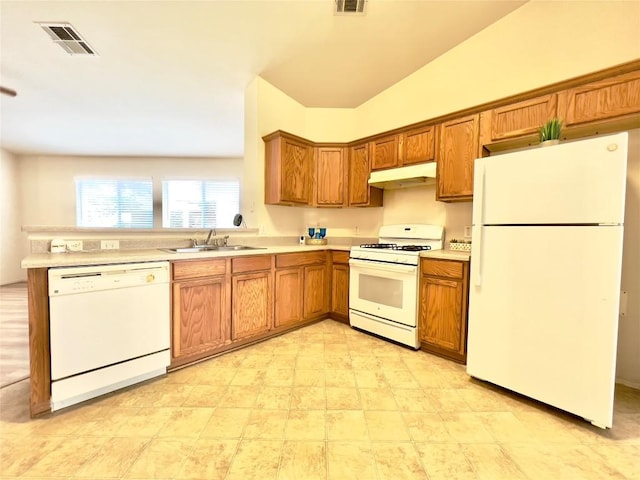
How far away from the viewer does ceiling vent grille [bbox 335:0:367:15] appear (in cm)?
216

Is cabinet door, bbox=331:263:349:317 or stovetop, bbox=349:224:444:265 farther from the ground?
stovetop, bbox=349:224:444:265

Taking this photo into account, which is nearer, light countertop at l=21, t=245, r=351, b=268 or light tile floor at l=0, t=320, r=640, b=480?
light tile floor at l=0, t=320, r=640, b=480

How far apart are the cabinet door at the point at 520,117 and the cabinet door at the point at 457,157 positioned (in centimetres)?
11

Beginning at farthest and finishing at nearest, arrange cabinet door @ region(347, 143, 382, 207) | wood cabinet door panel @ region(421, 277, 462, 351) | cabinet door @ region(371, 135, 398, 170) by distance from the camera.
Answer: cabinet door @ region(347, 143, 382, 207)
cabinet door @ region(371, 135, 398, 170)
wood cabinet door panel @ region(421, 277, 462, 351)

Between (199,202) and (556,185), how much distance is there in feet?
21.2

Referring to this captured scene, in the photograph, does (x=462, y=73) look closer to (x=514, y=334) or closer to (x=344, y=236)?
(x=344, y=236)

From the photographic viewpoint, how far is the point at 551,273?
1.62 metres

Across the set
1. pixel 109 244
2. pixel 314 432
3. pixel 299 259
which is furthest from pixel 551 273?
pixel 109 244

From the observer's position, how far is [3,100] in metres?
3.62

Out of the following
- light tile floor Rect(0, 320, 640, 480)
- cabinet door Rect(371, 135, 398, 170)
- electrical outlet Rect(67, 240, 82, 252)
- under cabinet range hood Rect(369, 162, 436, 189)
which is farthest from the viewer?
cabinet door Rect(371, 135, 398, 170)

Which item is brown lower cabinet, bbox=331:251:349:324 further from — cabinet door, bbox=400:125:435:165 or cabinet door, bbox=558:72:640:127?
cabinet door, bbox=558:72:640:127

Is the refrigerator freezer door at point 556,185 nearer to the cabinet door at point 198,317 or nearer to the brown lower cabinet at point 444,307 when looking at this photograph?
the brown lower cabinet at point 444,307

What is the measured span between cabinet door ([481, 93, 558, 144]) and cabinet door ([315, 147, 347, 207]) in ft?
5.28

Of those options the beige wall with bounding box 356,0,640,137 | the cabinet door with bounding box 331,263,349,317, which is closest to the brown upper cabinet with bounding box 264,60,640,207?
the beige wall with bounding box 356,0,640,137
